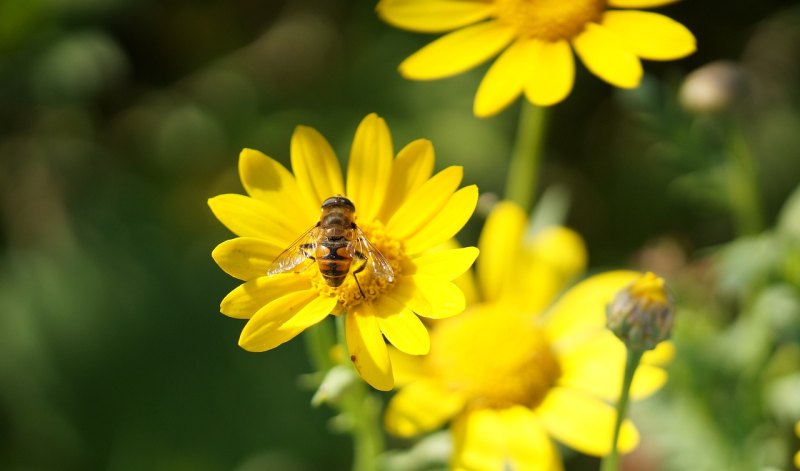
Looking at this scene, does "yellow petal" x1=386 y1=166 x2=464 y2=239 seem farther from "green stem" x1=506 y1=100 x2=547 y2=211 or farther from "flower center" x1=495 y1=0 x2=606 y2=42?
"green stem" x1=506 y1=100 x2=547 y2=211

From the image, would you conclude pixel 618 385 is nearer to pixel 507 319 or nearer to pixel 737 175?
pixel 507 319

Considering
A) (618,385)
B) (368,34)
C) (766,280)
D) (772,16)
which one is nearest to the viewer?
(618,385)

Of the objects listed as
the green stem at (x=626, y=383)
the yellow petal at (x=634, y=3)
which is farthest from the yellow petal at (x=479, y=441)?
the yellow petal at (x=634, y=3)

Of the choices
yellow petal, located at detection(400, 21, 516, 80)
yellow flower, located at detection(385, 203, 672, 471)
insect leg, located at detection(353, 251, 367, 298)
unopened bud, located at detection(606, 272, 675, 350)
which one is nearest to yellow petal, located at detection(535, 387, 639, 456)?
yellow flower, located at detection(385, 203, 672, 471)

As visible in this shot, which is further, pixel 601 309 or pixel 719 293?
A: pixel 719 293

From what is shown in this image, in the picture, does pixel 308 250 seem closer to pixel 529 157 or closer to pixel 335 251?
pixel 335 251

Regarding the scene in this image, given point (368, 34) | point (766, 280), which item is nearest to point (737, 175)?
point (766, 280)

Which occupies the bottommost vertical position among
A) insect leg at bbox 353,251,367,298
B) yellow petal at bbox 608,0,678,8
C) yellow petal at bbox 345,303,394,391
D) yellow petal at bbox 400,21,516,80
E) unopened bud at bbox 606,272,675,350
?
unopened bud at bbox 606,272,675,350

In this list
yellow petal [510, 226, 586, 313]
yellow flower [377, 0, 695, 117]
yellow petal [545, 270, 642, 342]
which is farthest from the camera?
yellow petal [510, 226, 586, 313]
